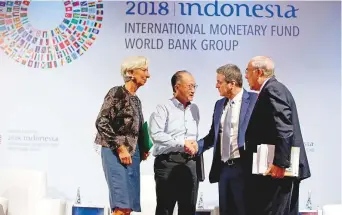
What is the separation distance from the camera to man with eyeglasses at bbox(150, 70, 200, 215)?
5.07 metres

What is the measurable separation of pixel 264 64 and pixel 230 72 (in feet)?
1.08

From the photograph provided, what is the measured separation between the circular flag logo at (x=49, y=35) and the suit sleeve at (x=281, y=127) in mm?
1930

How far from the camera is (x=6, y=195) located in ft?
17.0

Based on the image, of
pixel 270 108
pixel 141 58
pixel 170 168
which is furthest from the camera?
pixel 141 58

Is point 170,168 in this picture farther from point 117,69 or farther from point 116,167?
point 117,69

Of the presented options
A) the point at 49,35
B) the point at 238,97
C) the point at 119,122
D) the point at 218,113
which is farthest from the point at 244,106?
the point at 49,35

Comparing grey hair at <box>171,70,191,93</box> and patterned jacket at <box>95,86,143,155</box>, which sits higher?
grey hair at <box>171,70,191,93</box>

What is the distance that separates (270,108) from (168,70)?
1242 mm

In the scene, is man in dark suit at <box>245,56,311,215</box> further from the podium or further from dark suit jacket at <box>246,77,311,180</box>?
the podium

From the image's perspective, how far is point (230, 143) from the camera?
4.99m

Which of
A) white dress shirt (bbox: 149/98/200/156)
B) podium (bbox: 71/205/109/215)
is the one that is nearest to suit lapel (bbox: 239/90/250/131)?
white dress shirt (bbox: 149/98/200/156)

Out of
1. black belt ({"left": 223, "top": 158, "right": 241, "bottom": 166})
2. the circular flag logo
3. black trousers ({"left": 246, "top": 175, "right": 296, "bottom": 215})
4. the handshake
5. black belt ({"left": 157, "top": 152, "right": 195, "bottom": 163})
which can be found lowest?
black trousers ({"left": 246, "top": 175, "right": 296, "bottom": 215})

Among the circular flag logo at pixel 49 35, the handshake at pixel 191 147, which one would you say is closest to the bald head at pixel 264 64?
the handshake at pixel 191 147

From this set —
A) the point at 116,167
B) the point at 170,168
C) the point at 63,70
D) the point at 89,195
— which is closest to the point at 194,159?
the point at 170,168
